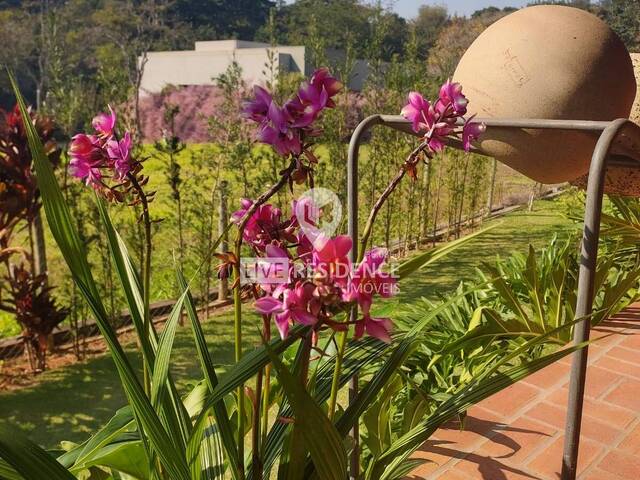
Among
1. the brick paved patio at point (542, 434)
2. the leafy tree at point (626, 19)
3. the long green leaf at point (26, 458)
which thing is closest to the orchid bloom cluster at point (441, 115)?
the long green leaf at point (26, 458)

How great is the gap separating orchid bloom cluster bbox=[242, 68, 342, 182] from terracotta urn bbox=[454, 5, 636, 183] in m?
0.59

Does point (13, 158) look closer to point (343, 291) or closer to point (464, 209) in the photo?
point (343, 291)

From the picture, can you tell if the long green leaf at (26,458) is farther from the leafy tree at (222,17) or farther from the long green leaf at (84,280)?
the leafy tree at (222,17)

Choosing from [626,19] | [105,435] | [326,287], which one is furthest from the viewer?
[626,19]

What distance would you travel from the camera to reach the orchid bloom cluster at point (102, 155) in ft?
3.69

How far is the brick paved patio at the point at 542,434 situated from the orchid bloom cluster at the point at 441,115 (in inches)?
39.3

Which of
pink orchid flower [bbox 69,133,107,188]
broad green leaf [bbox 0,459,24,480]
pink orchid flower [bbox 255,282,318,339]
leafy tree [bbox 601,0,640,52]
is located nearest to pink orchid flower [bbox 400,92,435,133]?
pink orchid flower [bbox 255,282,318,339]

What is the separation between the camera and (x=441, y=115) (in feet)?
3.78

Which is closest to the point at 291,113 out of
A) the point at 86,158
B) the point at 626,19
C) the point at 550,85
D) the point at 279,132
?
the point at 279,132

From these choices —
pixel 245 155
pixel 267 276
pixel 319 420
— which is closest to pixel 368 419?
pixel 319 420

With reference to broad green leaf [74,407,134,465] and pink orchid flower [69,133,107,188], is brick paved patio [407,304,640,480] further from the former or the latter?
pink orchid flower [69,133,107,188]

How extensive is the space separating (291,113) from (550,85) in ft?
2.42

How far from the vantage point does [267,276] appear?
0.91 meters

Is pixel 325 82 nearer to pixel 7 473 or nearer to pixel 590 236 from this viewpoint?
pixel 590 236
